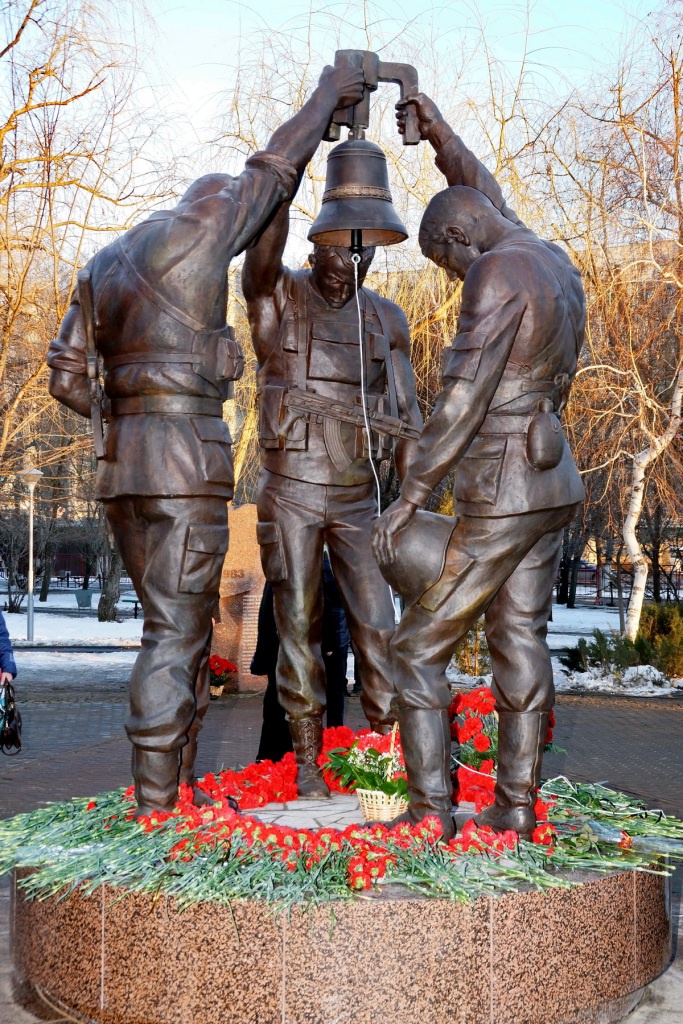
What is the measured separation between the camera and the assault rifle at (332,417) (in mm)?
5750

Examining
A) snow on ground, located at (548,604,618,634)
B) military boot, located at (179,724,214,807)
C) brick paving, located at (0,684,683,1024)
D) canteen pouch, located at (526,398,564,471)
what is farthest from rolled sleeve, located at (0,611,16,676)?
snow on ground, located at (548,604,618,634)

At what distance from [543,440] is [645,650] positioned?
41.5 ft

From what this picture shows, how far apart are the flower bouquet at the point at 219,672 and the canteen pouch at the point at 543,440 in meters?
10.2

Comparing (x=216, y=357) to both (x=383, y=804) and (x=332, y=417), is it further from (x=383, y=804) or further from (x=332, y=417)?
(x=383, y=804)

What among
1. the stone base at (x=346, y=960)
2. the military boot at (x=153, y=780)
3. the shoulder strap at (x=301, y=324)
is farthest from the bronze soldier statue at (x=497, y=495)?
the shoulder strap at (x=301, y=324)

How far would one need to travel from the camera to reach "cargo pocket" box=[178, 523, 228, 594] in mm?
4730

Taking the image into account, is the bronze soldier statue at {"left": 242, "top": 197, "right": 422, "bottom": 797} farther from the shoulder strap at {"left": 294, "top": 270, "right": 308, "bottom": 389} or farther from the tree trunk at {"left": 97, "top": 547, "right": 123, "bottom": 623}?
the tree trunk at {"left": 97, "top": 547, "right": 123, "bottom": 623}

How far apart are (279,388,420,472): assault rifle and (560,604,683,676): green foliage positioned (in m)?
11.2

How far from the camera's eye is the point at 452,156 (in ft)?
17.1

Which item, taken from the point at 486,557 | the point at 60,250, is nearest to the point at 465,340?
the point at 486,557

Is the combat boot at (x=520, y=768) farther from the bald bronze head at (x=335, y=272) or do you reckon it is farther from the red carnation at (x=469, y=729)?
the bald bronze head at (x=335, y=272)

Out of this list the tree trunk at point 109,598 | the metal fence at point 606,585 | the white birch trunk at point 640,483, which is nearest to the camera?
the white birch trunk at point 640,483

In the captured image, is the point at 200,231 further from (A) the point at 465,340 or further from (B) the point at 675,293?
(B) the point at 675,293

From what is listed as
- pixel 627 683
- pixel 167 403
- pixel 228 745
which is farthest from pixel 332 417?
pixel 627 683
